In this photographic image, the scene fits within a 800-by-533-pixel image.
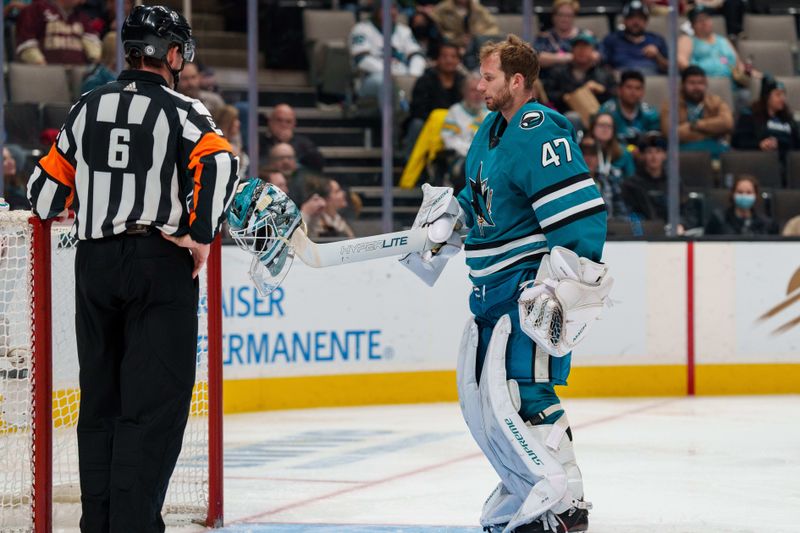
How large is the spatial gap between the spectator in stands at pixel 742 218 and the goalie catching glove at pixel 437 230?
4138mm

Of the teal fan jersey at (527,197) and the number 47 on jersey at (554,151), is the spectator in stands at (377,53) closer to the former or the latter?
the teal fan jersey at (527,197)

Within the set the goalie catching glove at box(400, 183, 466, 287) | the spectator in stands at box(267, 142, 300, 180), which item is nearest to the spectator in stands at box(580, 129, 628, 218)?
the spectator in stands at box(267, 142, 300, 180)

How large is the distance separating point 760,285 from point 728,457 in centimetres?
222

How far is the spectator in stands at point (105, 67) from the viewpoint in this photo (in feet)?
22.4

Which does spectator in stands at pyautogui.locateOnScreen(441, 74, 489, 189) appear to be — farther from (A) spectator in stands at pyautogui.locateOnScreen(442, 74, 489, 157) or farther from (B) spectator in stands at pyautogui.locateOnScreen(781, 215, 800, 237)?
(B) spectator in stands at pyautogui.locateOnScreen(781, 215, 800, 237)

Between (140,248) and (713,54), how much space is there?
20.2ft

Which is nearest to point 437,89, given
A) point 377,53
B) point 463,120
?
point 463,120

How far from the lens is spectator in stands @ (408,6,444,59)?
813 centimetres

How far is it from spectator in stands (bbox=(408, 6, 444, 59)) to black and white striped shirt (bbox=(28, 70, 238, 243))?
505 centimetres

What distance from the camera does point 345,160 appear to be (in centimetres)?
733

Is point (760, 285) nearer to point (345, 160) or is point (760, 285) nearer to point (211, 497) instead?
point (345, 160)

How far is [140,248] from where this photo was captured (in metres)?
3.13

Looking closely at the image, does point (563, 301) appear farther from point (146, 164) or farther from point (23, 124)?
point (23, 124)

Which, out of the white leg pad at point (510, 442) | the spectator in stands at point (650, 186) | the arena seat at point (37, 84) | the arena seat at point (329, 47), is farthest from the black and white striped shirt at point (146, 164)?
the spectator in stands at point (650, 186)
